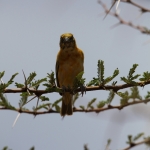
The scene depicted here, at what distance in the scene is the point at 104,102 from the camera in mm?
3705

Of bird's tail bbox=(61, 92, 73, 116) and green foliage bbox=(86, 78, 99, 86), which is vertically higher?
bird's tail bbox=(61, 92, 73, 116)

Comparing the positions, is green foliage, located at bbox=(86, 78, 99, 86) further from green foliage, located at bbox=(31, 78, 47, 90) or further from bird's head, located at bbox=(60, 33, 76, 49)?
bird's head, located at bbox=(60, 33, 76, 49)

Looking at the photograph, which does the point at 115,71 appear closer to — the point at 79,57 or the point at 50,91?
the point at 50,91

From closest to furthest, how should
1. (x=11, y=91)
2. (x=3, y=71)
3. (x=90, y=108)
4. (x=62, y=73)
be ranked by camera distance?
(x=11, y=91), (x=3, y=71), (x=90, y=108), (x=62, y=73)

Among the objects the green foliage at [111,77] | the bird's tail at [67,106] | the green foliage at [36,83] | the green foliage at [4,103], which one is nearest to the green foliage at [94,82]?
the green foliage at [111,77]

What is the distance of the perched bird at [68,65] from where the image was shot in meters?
5.51

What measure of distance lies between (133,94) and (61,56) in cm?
237

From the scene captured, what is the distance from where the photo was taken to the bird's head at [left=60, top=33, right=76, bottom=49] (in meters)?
6.02

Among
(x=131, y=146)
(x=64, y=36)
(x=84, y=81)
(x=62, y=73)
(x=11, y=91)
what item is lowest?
(x=131, y=146)

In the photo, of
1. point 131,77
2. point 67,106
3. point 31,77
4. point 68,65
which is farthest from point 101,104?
point 68,65

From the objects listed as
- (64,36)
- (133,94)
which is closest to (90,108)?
(133,94)

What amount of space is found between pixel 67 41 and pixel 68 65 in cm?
69

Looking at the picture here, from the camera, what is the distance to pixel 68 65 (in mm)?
5590

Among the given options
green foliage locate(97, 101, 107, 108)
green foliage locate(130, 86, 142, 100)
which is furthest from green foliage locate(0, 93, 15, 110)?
green foliage locate(130, 86, 142, 100)
